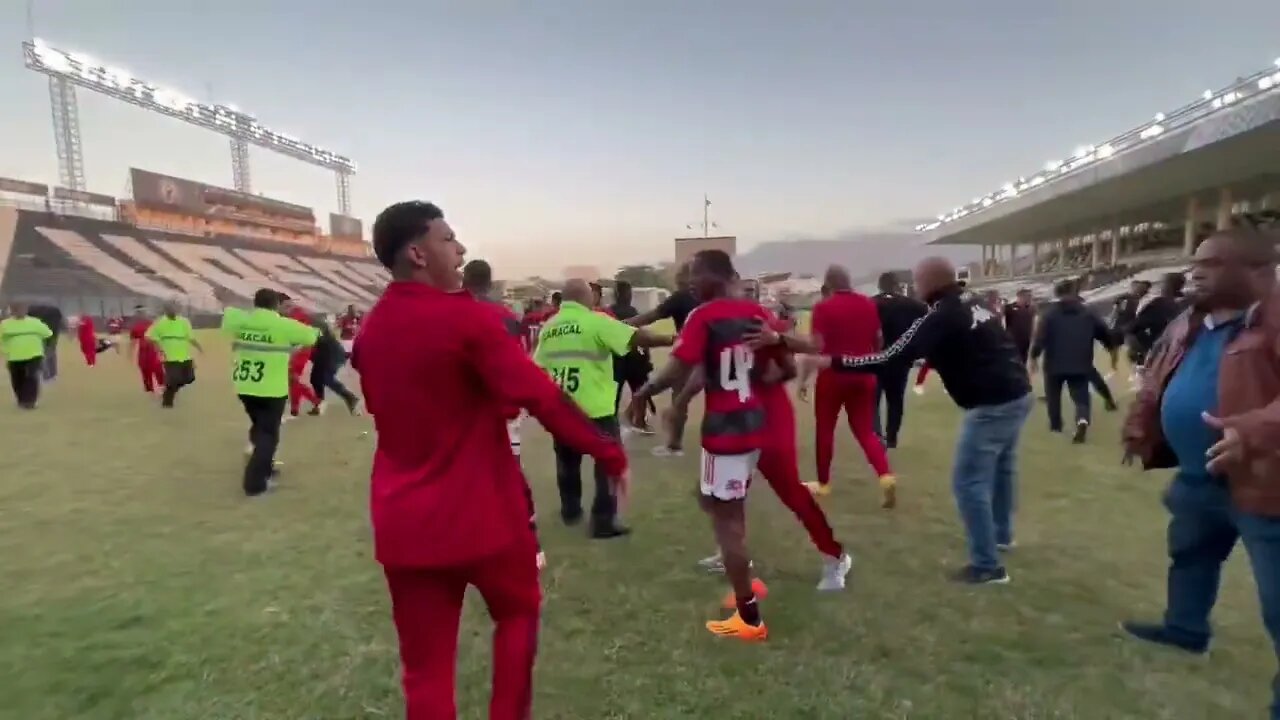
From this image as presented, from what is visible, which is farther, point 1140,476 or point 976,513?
point 1140,476

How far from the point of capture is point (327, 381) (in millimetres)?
11359

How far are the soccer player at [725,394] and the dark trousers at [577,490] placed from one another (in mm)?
1972

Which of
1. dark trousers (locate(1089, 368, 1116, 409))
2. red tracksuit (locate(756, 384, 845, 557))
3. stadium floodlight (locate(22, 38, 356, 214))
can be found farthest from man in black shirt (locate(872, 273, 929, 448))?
stadium floodlight (locate(22, 38, 356, 214))

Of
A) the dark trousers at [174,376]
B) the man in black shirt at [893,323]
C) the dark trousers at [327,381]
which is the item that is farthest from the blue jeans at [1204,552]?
the dark trousers at [174,376]

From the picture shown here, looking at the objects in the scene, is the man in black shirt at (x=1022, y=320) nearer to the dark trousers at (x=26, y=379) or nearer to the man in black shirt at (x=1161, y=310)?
the man in black shirt at (x=1161, y=310)

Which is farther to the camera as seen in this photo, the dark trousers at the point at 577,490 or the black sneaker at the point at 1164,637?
the dark trousers at the point at 577,490

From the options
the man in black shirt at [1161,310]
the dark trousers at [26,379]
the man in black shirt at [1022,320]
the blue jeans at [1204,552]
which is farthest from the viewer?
the dark trousers at [26,379]

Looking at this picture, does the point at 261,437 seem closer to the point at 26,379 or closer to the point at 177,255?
the point at 26,379

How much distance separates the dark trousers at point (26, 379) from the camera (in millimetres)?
12504

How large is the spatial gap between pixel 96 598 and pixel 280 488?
274cm

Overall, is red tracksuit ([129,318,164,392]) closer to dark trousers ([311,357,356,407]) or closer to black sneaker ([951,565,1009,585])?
dark trousers ([311,357,356,407])

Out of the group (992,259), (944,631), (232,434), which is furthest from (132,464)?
(992,259)

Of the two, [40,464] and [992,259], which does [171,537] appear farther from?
[992,259]

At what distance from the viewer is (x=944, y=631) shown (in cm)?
387
